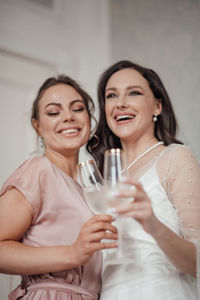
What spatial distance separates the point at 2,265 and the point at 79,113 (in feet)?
2.67

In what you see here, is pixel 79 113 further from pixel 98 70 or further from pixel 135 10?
pixel 135 10

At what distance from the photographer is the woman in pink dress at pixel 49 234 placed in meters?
1.26

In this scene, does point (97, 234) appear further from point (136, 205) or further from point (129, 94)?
point (129, 94)

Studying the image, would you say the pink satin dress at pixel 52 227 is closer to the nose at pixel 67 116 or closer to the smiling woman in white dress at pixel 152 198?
the smiling woman in white dress at pixel 152 198

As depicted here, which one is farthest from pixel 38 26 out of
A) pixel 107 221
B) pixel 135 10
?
pixel 107 221

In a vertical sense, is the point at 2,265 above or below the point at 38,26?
below

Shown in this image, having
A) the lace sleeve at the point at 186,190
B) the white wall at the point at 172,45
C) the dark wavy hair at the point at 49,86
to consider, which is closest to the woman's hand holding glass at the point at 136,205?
the lace sleeve at the point at 186,190

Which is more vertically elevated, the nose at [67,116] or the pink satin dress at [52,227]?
the nose at [67,116]

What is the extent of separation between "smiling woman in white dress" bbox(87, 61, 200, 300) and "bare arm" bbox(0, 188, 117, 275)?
0.15 m

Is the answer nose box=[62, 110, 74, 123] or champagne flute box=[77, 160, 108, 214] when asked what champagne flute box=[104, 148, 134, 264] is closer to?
champagne flute box=[77, 160, 108, 214]

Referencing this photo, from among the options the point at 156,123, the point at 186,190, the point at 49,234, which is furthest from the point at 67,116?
the point at 186,190

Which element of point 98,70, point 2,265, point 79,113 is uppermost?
point 98,70

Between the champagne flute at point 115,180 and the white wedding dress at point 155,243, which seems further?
the white wedding dress at point 155,243

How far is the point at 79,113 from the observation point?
1830mm
